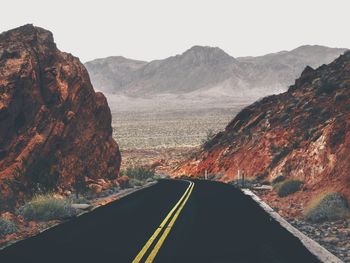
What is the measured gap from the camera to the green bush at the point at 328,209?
14.7 m

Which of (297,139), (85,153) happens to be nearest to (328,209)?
(85,153)

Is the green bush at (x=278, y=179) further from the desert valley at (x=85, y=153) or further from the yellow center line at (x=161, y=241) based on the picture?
the yellow center line at (x=161, y=241)

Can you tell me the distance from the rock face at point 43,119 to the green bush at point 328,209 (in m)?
11.4

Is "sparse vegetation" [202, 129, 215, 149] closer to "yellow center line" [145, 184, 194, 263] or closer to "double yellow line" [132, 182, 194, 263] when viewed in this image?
"double yellow line" [132, 182, 194, 263]

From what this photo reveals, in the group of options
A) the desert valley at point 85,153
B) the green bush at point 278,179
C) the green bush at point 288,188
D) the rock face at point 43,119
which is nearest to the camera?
the desert valley at point 85,153

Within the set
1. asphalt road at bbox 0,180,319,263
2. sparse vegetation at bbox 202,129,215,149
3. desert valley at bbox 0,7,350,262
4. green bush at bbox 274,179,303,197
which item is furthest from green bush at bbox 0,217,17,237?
sparse vegetation at bbox 202,129,215,149

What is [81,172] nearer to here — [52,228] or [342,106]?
[52,228]

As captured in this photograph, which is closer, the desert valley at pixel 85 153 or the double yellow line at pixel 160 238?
the double yellow line at pixel 160 238

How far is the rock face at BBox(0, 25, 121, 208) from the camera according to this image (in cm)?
2066

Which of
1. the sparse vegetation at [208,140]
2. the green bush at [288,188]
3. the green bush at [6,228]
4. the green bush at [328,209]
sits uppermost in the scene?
the green bush at [328,209]

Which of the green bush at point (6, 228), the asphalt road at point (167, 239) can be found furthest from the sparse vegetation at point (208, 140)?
the green bush at point (6, 228)

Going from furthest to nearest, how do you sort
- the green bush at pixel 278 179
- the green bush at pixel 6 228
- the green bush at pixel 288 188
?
the green bush at pixel 278 179 → the green bush at pixel 288 188 → the green bush at pixel 6 228

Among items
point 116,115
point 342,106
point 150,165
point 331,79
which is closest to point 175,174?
point 150,165

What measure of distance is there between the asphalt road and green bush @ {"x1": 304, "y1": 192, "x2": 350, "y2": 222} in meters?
1.40
